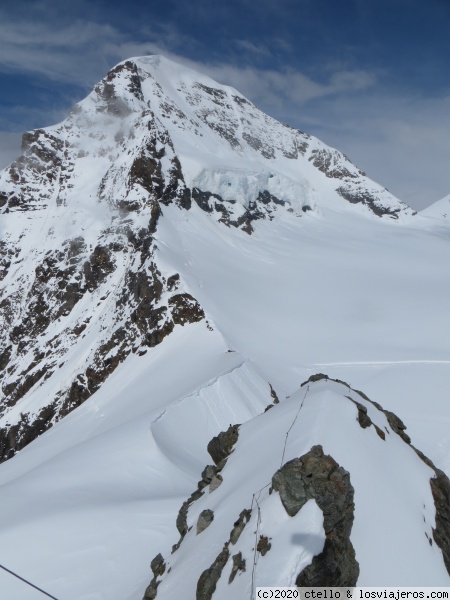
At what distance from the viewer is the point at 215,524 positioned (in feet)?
32.4

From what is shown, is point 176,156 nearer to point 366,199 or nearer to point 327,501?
point 366,199

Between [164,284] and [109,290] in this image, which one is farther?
[109,290]

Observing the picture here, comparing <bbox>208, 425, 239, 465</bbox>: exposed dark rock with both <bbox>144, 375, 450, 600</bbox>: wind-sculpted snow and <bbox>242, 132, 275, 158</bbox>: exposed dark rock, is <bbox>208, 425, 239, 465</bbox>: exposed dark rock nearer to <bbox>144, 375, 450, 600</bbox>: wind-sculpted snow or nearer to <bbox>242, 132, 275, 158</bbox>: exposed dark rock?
<bbox>144, 375, 450, 600</bbox>: wind-sculpted snow

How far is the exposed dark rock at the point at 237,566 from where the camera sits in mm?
7828

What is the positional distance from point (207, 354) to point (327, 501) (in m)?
24.5

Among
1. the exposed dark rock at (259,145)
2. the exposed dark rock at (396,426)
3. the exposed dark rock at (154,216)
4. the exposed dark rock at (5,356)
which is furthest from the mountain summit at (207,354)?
the exposed dark rock at (259,145)

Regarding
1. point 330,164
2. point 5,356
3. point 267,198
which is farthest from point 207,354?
point 330,164

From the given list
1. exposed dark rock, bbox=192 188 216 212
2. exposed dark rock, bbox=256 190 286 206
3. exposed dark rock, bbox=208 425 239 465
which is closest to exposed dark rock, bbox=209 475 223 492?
exposed dark rock, bbox=208 425 239 465

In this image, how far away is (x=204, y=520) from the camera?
10117 millimetres

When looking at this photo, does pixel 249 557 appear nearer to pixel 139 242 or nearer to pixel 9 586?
pixel 9 586

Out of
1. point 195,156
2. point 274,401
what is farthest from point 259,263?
point 274,401

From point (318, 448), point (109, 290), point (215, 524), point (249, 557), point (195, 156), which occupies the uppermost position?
point (195, 156)

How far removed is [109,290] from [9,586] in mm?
45525

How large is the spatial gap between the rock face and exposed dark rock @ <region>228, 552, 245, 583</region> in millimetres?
1109
